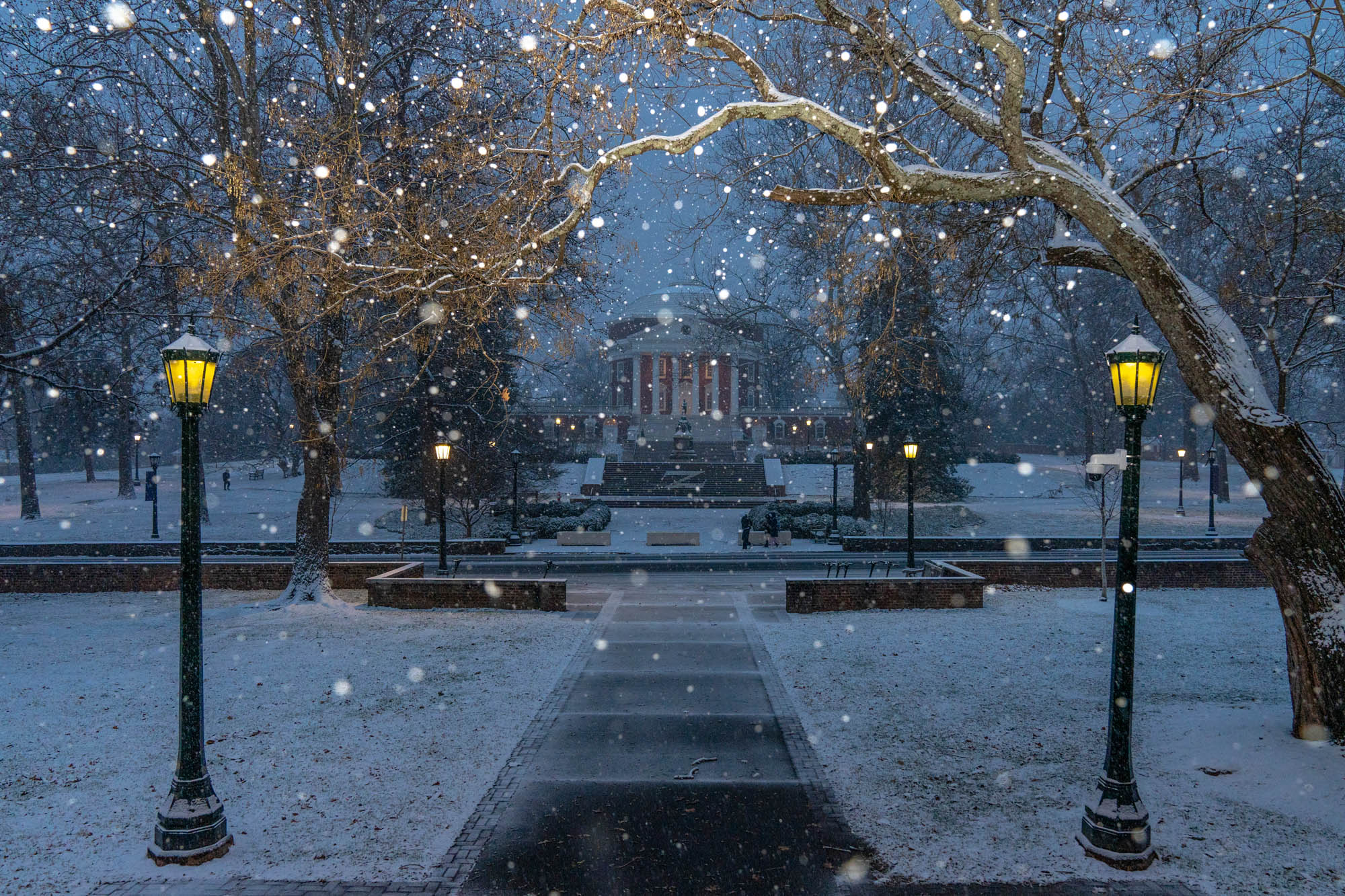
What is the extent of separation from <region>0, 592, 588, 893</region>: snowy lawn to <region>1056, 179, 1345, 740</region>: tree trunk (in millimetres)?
7655

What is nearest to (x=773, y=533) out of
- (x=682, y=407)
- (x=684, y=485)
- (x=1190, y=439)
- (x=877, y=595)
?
(x=877, y=595)

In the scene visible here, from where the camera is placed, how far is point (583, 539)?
2630 cm

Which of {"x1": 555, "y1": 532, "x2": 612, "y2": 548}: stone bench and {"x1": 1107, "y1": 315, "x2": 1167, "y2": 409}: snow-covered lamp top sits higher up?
{"x1": 1107, "y1": 315, "x2": 1167, "y2": 409}: snow-covered lamp top

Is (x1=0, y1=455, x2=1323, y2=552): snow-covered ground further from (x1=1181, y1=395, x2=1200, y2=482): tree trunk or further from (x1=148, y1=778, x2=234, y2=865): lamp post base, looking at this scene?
(x1=148, y1=778, x2=234, y2=865): lamp post base

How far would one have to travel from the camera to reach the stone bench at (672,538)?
25484 mm

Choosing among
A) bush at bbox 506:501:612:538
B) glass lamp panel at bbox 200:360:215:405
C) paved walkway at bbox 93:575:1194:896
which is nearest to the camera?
paved walkway at bbox 93:575:1194:896

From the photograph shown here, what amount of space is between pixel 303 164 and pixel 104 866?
989 centimetres

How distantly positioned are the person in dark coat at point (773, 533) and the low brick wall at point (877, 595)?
10643 millimetres

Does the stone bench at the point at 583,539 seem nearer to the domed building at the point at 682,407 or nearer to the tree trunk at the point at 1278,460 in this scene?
the tree trunk at the point at 1278,460

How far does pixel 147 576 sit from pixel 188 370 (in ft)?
47.4

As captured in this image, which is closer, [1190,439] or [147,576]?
[147,576]

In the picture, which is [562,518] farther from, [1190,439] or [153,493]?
[1190,439]

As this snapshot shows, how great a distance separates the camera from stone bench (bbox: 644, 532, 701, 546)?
25484mm

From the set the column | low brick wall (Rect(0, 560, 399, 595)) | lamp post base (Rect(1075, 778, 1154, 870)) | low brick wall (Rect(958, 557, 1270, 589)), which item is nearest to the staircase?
the column
